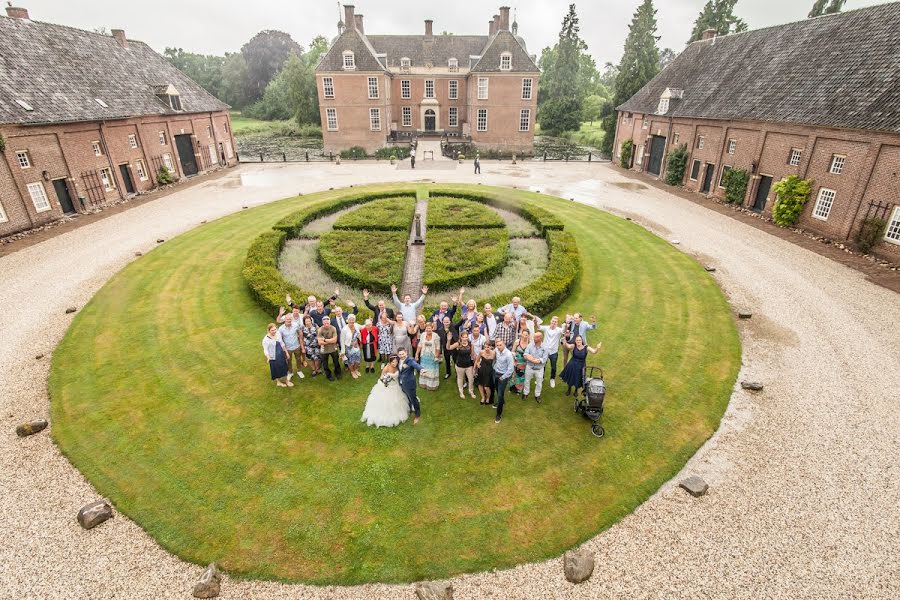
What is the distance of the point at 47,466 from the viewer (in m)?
9.27

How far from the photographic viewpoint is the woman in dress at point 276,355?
35.7 ft

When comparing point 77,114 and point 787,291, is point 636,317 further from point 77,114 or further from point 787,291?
point 77,114

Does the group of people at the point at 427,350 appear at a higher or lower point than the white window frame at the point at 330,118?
lower

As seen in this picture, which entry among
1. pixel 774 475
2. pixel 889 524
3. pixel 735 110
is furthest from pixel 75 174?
pixel 735 110

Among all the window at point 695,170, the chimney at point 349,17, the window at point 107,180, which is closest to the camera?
the window at point 107,180

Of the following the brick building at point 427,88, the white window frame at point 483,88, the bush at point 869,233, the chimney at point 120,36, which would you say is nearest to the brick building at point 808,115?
the bush at point 869,233

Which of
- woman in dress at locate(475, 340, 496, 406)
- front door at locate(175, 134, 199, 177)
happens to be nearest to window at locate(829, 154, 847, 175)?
woman in dress at locate(475, 340, 496, 406)

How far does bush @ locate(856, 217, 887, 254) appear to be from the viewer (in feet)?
63.4

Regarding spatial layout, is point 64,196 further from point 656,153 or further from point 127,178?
point 656,153

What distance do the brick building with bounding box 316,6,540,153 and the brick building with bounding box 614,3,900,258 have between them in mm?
22223

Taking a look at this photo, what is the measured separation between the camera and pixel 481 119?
55.0 meters

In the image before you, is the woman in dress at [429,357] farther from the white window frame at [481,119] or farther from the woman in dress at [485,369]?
the white window frame at [481,119]

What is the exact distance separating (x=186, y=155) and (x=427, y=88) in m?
33.8

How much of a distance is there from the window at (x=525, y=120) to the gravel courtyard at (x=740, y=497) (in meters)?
43.5
